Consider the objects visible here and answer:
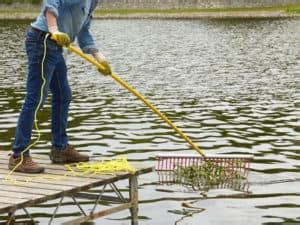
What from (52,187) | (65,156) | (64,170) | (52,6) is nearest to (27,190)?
(52,187)

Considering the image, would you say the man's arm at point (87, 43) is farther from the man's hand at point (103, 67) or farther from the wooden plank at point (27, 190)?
the wooden plank at point (27, 190)

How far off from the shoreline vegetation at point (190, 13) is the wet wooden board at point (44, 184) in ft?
301

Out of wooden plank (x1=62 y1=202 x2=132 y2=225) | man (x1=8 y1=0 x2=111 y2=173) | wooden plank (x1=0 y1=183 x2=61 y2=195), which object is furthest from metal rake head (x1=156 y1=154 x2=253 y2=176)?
wooden plank (x1=0 y1=183 x2=61 y2=195)

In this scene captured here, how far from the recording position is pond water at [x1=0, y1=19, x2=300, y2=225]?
13.9 metres

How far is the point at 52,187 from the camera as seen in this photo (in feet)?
36.0

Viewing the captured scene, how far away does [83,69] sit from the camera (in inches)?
1553

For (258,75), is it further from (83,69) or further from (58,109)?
(58,109)

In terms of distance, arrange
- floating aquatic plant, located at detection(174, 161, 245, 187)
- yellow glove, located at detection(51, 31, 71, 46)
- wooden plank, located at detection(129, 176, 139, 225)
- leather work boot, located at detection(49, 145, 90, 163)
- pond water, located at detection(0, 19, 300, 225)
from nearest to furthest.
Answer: yellow glove, located at detection(51, 31, 71, 46) < wooden plank, located at detection(129, 176, 139, 225) < leather work boot, located at detection(49, 145, 90, 163) < pond water, located at detection(0, 19, 300, 225) < floating aquatic plant, located at detection(174, 161, 245, 187)

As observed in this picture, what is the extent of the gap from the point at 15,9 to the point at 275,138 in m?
113

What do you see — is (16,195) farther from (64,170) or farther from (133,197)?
(133,197)

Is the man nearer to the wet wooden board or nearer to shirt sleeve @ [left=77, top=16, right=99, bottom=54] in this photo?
shirt sleeve @ [left=77, top=16, right=99, bottom=54]

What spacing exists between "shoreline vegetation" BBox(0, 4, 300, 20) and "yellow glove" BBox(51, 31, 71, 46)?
304ft

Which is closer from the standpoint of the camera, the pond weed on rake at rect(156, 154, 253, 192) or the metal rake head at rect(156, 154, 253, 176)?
the pond weed on rake at rect(156, 154, 253, 192)

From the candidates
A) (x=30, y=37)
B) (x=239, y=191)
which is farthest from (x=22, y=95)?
(x=30, y=37)
